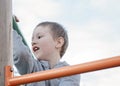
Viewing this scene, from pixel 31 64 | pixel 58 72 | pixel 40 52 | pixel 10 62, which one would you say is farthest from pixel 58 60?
pixel 58 72

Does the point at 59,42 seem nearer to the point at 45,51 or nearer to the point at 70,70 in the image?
the point at 45,51

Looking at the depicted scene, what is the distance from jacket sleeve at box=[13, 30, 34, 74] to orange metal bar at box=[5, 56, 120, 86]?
327 millimetres

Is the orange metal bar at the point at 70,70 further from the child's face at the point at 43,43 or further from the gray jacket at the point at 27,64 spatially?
the child's face at the point at 43,43

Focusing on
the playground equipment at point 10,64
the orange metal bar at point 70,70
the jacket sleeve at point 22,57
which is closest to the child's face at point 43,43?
the jacket sleeve at point 22,57

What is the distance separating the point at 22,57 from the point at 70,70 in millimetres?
478

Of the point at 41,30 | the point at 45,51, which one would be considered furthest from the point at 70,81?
the point at 41,30

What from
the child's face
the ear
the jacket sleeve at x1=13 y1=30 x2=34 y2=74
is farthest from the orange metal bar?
the ear

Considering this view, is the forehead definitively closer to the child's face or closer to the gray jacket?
the child's face

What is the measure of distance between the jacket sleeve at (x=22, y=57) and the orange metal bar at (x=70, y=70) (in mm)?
327

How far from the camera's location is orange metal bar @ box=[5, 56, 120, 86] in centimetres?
90

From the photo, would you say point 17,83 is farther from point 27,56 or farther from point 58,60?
point 58,60

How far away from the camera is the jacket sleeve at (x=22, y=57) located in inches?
55.3

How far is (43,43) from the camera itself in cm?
160

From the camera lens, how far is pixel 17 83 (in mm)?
1056
